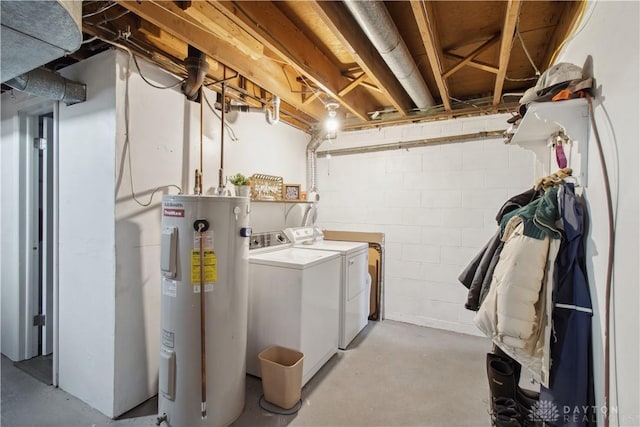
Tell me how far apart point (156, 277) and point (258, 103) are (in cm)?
197

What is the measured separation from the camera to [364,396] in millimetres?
2131

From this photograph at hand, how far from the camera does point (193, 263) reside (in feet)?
5.61

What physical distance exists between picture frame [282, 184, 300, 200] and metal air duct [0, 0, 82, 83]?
2.28 meters

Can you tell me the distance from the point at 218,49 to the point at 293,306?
195cm

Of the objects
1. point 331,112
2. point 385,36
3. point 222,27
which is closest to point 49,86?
point 222,27

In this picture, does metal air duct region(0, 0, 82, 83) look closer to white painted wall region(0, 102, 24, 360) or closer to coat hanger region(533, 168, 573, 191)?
white painted wall region(0, 102, 24, 360)

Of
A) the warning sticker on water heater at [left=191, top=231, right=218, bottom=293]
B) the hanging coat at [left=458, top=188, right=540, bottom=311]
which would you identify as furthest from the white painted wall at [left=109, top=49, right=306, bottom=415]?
the hanging coat at [left=458, top=188, right=540, bottom=311]

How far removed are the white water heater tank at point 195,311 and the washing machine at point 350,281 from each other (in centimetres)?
128

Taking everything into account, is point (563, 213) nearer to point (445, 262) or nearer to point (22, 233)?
point (445, 262)

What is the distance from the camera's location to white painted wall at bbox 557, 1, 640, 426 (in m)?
0.83

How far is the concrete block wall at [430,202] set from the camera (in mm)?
3092

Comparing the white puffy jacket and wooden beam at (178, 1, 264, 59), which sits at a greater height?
wooden beam at (178, 1, 264, 59)

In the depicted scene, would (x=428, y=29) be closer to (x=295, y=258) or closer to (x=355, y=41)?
(x=355, y=41)

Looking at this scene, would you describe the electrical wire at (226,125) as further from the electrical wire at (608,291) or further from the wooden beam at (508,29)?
the electrical wire at (608,291)
